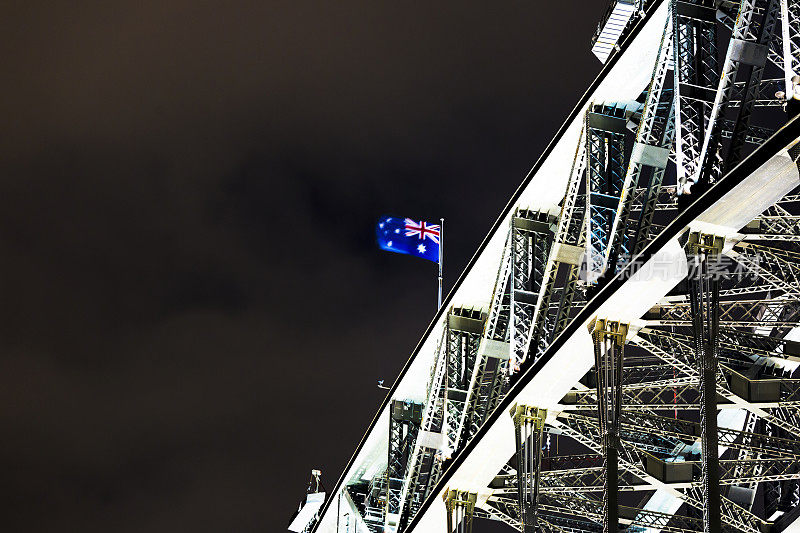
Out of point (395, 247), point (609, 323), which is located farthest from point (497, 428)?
point (395, 247)

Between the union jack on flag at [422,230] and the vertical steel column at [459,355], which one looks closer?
the vertical steel column at [459,355]

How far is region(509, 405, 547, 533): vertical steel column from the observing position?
3309 cm

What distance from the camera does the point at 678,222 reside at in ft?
80.6

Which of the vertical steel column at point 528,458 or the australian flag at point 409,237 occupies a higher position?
the australian flag at point 409,237

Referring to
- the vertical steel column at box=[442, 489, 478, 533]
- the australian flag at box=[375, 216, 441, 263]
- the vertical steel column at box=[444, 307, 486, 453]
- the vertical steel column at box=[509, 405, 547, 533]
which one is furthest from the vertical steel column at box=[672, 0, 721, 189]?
the australian flag at box=[375, 216, 441, 263]

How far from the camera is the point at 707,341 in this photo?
23781 mm

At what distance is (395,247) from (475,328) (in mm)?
12573

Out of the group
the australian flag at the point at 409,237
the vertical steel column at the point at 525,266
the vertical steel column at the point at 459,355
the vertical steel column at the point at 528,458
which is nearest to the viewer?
the vertical steel column at the point at 525,266

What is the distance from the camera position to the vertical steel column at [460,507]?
39.4 m

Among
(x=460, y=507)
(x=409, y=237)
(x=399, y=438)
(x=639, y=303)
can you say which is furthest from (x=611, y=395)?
(x=409, y=237)

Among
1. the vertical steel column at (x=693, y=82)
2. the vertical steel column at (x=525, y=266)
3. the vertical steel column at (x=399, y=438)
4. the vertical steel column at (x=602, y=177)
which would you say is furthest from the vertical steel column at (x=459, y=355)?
the vertical steel column at (x=693, y=82)

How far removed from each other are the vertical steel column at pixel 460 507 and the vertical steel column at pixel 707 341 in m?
16.1

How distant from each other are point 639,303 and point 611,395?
2.22 metres

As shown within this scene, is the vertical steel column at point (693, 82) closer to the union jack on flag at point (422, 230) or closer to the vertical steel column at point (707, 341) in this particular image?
the vertical steel column at point (707, 341)
